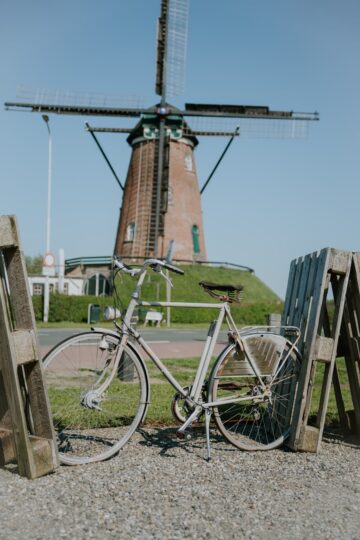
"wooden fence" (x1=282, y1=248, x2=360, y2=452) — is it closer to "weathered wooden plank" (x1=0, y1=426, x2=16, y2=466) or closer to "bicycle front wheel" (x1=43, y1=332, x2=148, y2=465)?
"bicycle front wheel" (x1=43, y1=332, x2=148, y2=465)

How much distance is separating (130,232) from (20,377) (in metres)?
32.8

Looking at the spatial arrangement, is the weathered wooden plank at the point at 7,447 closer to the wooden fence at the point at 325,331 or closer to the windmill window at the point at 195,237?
the wooden fence at the point at 325,331

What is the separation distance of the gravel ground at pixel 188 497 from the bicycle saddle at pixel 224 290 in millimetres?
1184

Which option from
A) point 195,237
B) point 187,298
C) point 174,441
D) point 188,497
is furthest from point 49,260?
point 188,497

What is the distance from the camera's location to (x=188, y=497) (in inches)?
116

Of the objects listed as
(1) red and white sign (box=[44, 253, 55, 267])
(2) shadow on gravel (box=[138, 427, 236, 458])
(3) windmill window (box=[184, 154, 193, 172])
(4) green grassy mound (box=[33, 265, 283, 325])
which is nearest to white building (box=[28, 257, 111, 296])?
(4) green grassy mound (box=[33, 265, 283, 325])

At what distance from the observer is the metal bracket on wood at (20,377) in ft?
10.4

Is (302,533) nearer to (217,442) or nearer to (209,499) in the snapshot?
(209,499)

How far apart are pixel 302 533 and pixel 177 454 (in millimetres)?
1409

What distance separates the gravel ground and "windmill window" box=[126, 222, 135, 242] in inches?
1260

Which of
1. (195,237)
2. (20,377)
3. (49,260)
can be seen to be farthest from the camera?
(195,237)

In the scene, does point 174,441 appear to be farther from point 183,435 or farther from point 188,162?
point 188,162

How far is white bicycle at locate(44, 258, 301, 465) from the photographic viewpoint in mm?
3660

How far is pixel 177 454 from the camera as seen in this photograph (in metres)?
3.79
